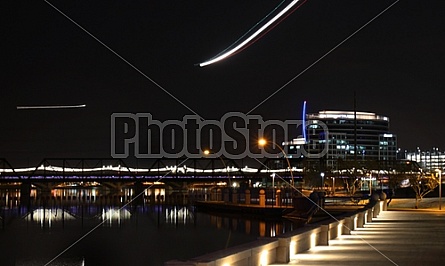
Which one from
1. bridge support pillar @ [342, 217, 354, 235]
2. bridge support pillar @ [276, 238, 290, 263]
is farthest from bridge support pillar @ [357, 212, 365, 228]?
bridge support pillar @ [276, 238, 290, 263]

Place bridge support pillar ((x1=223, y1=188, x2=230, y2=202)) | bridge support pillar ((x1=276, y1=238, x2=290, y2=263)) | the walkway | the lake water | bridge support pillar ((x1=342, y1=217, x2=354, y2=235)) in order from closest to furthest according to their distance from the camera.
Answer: bridge support pillar ((x1=276, y1=238, x2=290, y2=263)) → the walkway → bridge support pillar ((x1=342, y1=217, x2=354, y2=235)) → the lake water → bridge support pillar ((x1=223, y1=188, x2=230, y2=202))

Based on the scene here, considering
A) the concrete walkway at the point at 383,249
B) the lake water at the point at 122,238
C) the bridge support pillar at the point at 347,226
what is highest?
the bridge support pillar at the point at 347,226

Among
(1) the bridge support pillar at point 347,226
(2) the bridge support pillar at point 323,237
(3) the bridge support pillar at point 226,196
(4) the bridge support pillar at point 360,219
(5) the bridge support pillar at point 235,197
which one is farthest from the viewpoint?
(3) the bridge support pillar at point 226,196

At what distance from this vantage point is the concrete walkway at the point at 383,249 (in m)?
24.6

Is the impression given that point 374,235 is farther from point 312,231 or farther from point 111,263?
point 111,263

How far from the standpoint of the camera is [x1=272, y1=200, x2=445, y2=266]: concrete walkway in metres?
24.6

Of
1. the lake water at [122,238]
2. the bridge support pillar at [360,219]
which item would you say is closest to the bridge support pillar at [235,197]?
the lake water at [122,238]

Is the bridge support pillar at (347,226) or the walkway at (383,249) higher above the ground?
the bridge support pillar at (347,226)

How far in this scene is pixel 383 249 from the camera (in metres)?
28.9

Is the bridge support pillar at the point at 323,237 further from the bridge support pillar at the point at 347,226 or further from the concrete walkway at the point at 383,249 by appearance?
Answer: the bridge support pillar at the point at 347,226

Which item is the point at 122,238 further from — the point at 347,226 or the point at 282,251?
the point at 282,251

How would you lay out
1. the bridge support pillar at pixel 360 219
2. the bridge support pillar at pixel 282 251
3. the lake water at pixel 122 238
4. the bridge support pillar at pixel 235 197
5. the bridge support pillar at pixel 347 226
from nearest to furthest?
the bridge support pillar at pixel 282 251
the bridge support pillar at pixel 347 226
the bridge support pillar at pixel 360 219
the lake water at pixel 122 238
the bridge support pillar at pixel 235 197

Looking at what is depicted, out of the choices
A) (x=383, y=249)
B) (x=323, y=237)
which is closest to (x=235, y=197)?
(x=323, y=237)

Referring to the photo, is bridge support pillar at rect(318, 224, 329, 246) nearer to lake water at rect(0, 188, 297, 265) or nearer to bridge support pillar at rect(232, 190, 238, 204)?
lake water at rect(0, 188, 297, 265)
